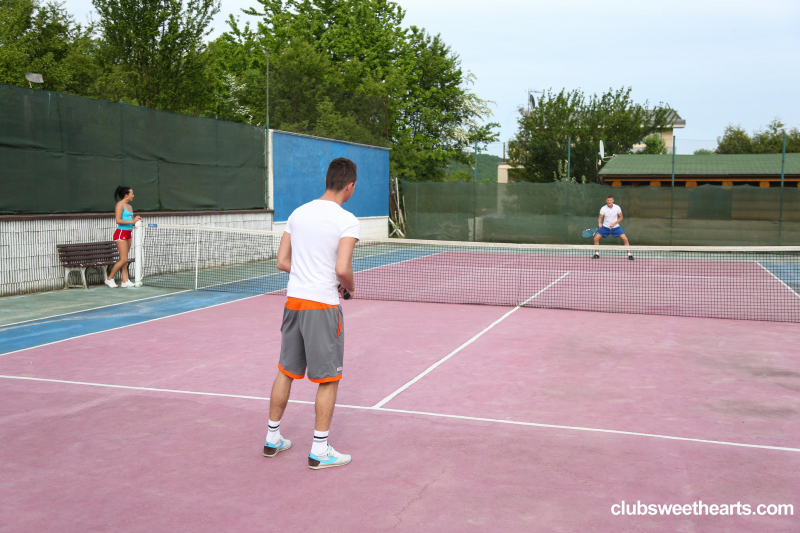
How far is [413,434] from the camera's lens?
4.66 m

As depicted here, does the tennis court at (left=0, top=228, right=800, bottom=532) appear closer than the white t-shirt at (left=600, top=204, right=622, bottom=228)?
Yes

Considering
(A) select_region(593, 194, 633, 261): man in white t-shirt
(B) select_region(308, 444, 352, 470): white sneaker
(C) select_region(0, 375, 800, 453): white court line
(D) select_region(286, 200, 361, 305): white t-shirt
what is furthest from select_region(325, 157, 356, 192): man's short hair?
(A) select_region(593, 194, 633, 261): man in white t-shirt

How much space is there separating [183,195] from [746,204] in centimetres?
1654

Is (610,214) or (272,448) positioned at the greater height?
(610,214)

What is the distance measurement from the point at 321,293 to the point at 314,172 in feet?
52.5

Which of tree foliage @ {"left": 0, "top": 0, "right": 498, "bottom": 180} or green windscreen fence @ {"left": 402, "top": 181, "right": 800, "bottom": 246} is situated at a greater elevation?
tree foliage @ {"left": 0, "top": 0, "right": 498, "bottom": 180}

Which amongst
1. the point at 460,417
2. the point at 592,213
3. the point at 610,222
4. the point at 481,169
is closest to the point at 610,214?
the point at 610,222

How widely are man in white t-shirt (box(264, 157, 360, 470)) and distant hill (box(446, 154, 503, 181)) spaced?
22.0 m

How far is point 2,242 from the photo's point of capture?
34.2 ft

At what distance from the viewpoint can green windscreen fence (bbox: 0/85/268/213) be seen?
1090cm

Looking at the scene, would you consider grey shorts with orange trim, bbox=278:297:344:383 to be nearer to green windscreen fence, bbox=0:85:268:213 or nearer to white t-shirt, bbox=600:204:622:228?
green windscreen fence, bbox=0:85:268:213

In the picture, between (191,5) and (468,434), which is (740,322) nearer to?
(468,434)

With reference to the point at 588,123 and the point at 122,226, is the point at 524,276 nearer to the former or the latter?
the point at 122,226

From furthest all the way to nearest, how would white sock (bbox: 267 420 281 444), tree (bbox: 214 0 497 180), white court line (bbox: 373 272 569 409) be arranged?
tree (bbox: 214 0 497 180), white court line (bbox: 373 272 569 409), white sock (bbox: 267 420 281 444)
